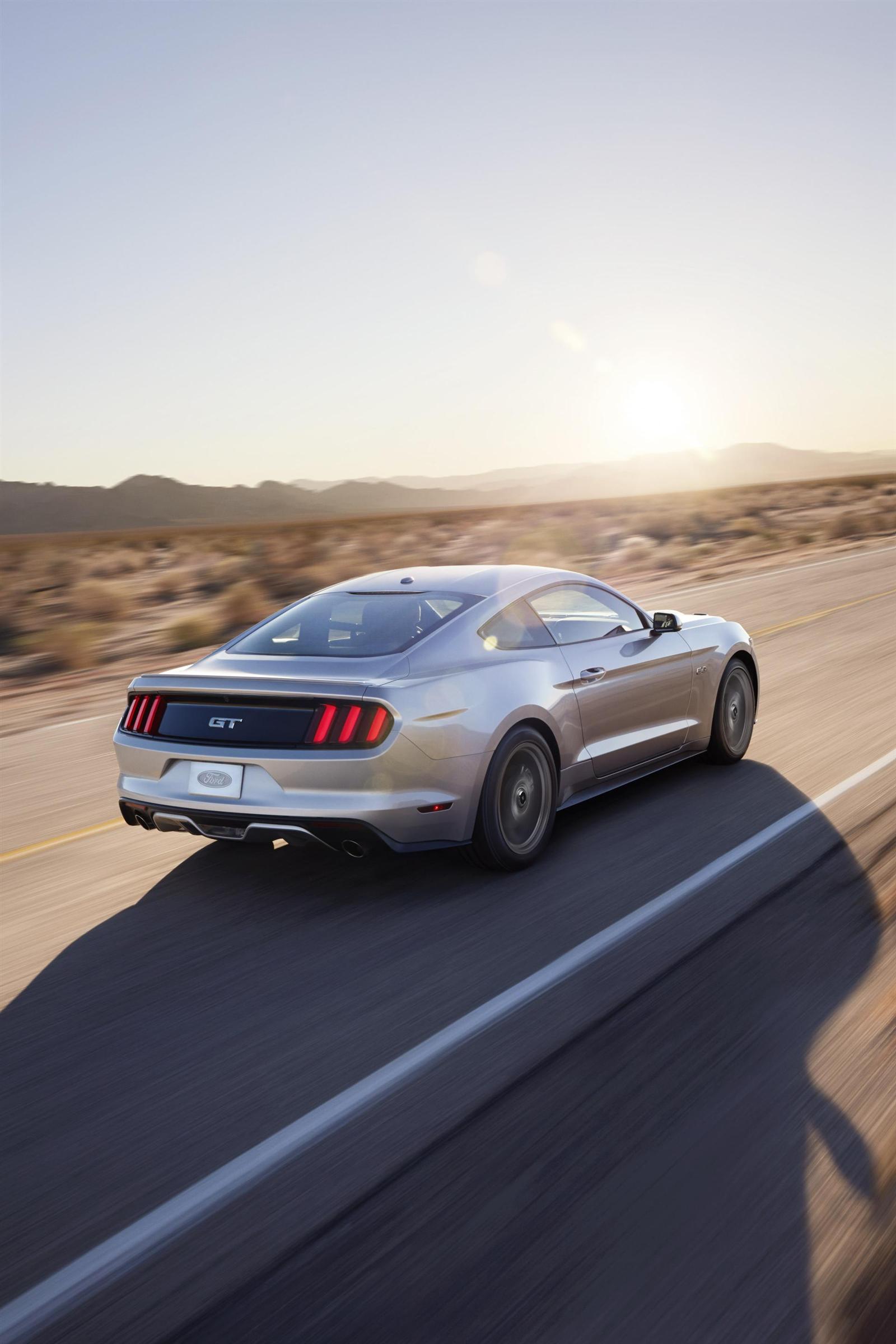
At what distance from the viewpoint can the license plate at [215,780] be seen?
5344 mm

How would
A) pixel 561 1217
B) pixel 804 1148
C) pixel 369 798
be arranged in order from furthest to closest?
pixel 369 798 < pixel 804 1148 < pixel 561 1217

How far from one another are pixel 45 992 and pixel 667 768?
4414mm

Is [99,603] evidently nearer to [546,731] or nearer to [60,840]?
[60,840]

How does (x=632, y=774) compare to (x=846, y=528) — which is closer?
(x=632, y=774)

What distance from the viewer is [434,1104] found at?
3668mm

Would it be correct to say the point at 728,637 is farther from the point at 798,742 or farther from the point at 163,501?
the point at 163,501

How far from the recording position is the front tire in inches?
222

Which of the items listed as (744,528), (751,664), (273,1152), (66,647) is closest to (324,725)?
(273,1152)

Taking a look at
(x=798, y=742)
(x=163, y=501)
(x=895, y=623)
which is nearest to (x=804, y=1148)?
(x=798, y=742)

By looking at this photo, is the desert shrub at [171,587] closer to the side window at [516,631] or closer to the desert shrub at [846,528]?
the side window at [516,631]

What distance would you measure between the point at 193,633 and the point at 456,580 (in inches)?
474

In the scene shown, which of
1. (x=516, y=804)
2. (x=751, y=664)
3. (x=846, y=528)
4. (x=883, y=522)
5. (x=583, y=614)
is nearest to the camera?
(x=516, y=804)

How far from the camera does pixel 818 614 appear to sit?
53.2ft

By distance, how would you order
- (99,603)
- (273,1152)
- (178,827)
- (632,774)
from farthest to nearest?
(99,603) → (632,774) → (178,827) → (273,1152)
